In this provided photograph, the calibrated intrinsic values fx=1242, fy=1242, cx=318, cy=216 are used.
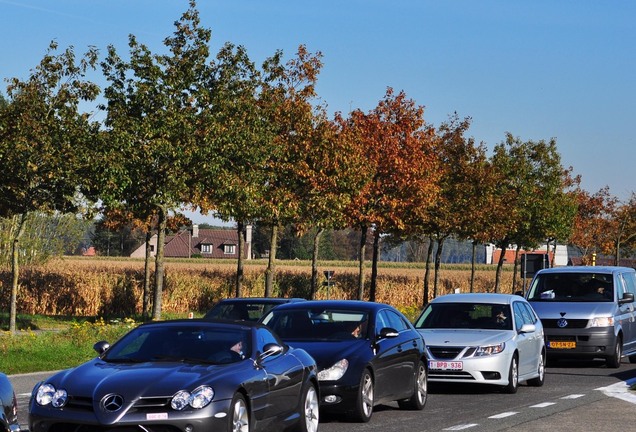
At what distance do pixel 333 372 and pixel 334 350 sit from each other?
0.39 m

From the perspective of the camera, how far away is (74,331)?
25875 millimetres

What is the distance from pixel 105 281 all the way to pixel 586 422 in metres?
31.6

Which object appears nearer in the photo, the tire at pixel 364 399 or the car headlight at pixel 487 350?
the tire at pixel 364 399

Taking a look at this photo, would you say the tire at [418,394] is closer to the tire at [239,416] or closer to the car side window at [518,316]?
the car side window at [518,316]

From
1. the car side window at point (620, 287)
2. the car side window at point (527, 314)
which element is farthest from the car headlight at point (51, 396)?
the car side window at point (620, 287)

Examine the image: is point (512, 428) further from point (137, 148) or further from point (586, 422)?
point (137, 148)

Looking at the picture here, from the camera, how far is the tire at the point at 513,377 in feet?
61.4

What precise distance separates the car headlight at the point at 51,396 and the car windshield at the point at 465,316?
1011 cm

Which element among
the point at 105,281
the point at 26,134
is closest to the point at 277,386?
the point at 26,134

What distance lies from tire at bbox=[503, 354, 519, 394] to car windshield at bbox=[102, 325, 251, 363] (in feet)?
25.8

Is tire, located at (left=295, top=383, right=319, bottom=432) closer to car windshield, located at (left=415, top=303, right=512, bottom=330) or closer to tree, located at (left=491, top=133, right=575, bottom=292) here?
car windshield, located at (left=415, top=303, right=512, bottom=330)

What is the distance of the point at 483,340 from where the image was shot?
18656 mm

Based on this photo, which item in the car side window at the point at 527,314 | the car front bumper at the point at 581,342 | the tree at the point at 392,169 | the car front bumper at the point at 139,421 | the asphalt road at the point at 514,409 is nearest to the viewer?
the car front bumper at the point at 139,421

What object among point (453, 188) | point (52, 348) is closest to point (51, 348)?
point (52, 348)
